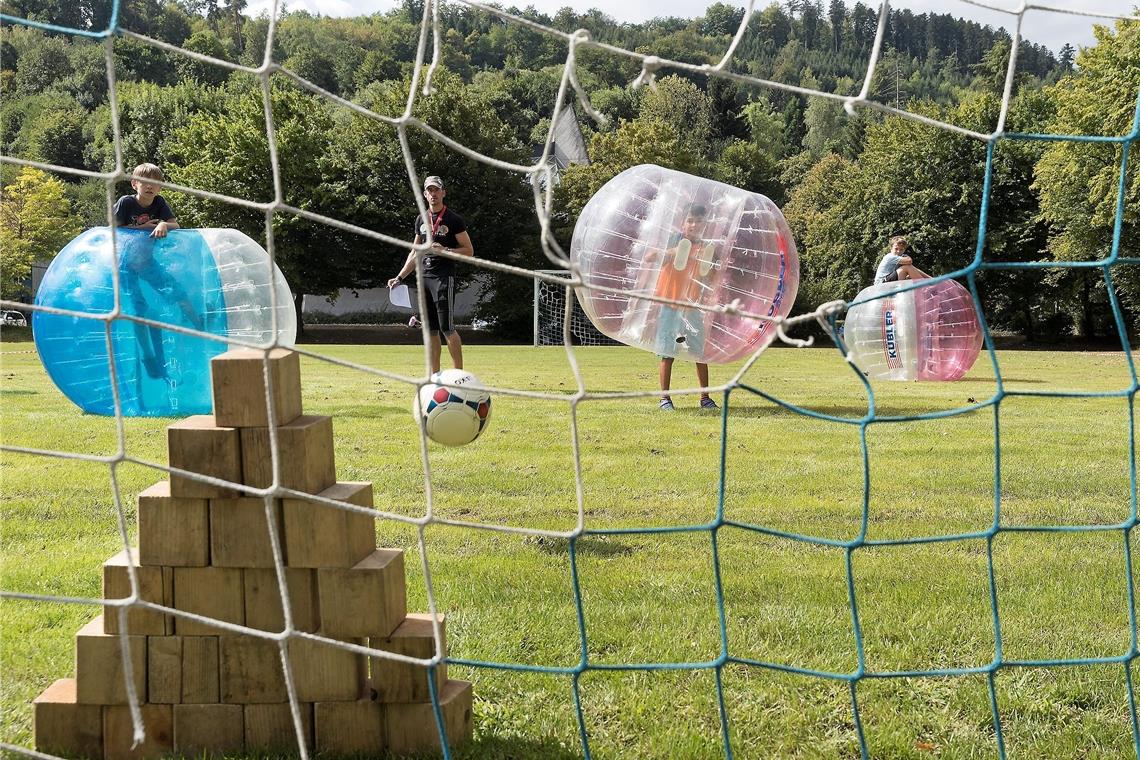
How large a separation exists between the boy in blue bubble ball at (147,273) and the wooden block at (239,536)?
5331 millimetres

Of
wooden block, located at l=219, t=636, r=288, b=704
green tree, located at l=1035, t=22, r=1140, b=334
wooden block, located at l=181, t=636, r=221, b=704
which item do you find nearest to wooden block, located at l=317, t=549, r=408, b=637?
wooden block, located at l=219, t=636, r=288, b=704

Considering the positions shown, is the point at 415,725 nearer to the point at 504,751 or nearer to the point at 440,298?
the point at 504,751

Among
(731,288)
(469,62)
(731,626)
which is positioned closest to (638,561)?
(731,626)

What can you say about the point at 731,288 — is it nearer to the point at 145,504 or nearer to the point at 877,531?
the point at 877,531

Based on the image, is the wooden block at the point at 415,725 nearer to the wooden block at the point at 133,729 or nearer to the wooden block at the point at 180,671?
the wooden block at the point at 180,671

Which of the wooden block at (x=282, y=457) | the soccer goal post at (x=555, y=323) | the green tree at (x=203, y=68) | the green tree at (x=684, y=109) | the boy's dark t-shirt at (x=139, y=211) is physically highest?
the green tree at (x=203, y=68)

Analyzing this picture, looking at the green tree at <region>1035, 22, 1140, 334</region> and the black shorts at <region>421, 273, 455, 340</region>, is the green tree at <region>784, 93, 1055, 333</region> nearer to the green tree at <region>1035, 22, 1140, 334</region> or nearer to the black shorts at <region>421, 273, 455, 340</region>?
the green tree at <region>1035, 22, 1140, 334</region>

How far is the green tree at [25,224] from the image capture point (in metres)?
34.6

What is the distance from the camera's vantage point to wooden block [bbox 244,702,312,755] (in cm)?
286

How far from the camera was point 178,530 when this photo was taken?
2.84 metres

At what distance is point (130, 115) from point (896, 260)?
4778 cm

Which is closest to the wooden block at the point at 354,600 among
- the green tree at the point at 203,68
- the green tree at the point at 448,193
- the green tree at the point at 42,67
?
the green tree at the point at 448,193

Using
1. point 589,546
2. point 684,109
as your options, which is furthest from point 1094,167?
point 684,109

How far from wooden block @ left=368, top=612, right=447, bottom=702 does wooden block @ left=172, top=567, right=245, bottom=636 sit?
1.13 ft
